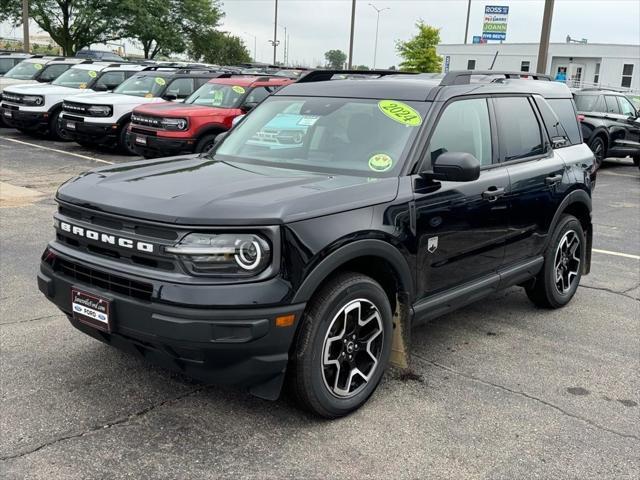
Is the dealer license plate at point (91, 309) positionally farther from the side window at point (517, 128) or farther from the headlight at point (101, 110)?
the headlight at point (101, 110)

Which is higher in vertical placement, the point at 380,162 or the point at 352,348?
the point at 380,162

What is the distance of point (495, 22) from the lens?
42750 millimetres

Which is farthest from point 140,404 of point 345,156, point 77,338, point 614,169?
point 614,169

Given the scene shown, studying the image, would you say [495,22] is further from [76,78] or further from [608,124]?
[76,78]

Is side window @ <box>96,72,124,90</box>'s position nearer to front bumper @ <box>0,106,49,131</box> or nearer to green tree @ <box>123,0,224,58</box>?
front bumper @ <box>0,106,49,131</box>

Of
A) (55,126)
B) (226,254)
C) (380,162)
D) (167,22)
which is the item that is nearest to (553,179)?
(380,162)

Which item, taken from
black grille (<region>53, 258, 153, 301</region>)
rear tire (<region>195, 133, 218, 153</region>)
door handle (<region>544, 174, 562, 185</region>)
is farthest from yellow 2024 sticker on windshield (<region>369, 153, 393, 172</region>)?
rear tire (<region>195, 133, 218, 153</region>)

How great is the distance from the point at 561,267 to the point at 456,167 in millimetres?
2311

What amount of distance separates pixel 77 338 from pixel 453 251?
2537mm

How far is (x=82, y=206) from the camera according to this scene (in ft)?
11.5

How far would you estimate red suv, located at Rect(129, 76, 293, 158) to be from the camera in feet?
39.7

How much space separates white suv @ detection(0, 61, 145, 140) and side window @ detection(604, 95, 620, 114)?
38.3ft

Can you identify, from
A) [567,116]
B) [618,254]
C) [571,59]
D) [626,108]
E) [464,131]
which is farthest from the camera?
[571,59]

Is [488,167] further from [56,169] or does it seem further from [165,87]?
[165,87]
